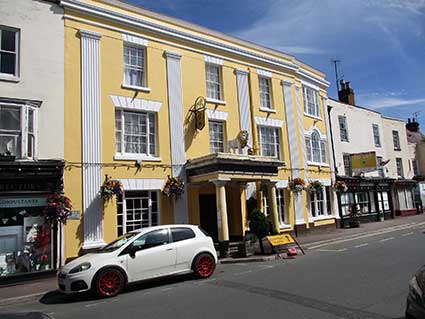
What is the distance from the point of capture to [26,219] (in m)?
12.3

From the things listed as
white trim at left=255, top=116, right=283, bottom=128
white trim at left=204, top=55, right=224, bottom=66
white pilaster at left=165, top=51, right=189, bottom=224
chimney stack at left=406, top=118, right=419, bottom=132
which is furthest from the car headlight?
chimney stack at left=406, top=118, right=419, bottom=132

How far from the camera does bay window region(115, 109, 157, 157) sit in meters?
15.1

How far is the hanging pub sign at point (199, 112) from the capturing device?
55.8 ft

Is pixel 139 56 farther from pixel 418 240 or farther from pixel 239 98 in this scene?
pixel 418 240

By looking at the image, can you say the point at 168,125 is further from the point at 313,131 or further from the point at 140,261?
the point at 313,131

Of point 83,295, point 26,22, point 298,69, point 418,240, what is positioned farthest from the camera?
point 298,69

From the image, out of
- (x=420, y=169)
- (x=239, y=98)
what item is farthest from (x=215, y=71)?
(x=420, y=169)

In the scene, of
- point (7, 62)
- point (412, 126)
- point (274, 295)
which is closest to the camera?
point (274, 295)

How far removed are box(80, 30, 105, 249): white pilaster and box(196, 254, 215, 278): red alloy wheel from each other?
461 cm

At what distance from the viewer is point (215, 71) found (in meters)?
19.0

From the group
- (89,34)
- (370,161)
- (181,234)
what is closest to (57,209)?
Result: (181,234)

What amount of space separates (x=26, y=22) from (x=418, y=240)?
A: 58.2 feet

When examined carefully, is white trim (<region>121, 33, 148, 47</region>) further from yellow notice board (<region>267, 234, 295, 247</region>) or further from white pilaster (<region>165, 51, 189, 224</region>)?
yellow notice board (<region>267, 234, 295, 247</region>)

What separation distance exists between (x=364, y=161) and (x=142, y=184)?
17.9 meters
